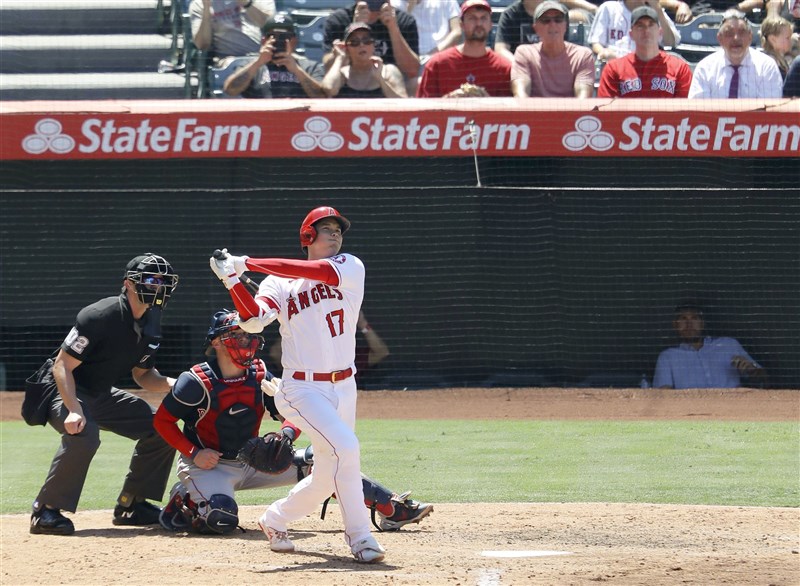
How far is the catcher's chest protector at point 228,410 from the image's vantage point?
6.12 metres

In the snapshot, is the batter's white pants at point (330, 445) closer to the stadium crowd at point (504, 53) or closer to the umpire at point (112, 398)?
the umpire at point (112, 398)

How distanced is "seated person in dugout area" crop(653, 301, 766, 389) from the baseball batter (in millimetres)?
6336

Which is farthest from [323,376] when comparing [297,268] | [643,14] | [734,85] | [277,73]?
[734,85]

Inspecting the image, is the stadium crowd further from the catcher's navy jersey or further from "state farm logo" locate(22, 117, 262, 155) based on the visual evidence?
the catcher's navy jersey

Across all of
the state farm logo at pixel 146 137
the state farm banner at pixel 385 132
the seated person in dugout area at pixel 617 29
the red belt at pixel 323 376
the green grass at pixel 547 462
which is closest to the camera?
the red belt at pixel 323 376

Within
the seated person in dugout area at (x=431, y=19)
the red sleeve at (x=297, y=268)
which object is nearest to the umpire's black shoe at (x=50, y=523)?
the red sleeve at (x=297, y=268)

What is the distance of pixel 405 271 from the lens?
11406mm

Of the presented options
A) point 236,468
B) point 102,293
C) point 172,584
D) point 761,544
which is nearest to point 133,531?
point 236,468

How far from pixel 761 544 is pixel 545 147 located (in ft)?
19.4

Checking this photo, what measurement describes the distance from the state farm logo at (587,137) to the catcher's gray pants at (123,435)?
230 inches

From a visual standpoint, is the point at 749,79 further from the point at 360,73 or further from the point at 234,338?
the point at 234,338

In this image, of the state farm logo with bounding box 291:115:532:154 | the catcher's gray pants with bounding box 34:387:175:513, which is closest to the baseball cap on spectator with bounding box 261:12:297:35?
the state farm logo with bounding box 291:115:532:154

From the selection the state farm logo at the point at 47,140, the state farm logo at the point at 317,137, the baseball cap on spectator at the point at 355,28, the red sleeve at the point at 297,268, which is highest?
the baseball cap on spectator at the point at 355,28

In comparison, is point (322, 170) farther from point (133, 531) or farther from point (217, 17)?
point (133, 531)
